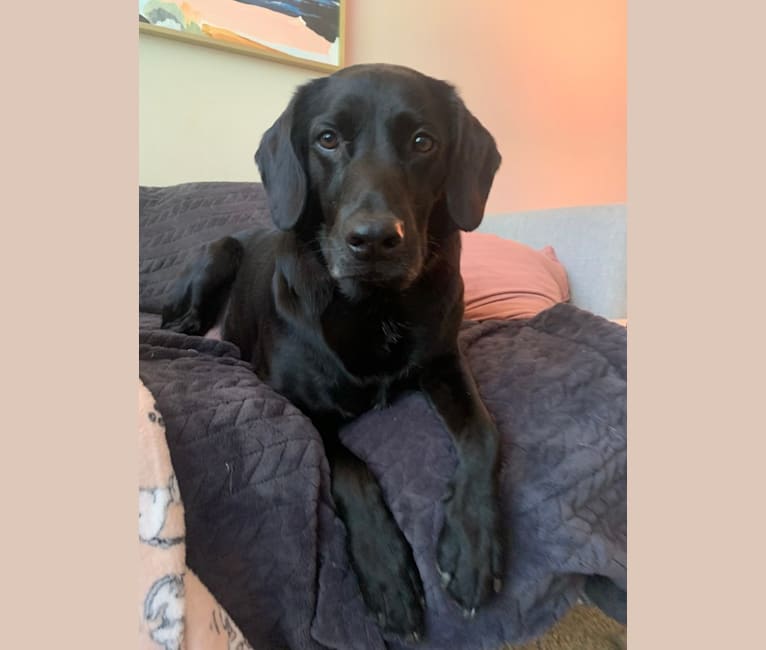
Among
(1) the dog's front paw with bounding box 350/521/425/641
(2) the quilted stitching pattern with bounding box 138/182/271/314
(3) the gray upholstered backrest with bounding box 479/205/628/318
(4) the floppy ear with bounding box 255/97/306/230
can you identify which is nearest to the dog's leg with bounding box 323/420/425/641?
(1) the dog's front paw with bounding box 350/521/425/641

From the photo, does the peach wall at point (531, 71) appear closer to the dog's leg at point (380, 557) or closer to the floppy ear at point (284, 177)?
the floppy ear at point (284, 177)

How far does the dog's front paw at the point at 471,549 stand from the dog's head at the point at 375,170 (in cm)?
36

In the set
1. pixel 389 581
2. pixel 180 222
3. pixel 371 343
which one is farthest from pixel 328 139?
pixel 180 222

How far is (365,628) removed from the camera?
730mm

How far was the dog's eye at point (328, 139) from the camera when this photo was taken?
3.12 ft

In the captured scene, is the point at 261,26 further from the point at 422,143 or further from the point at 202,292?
the point at 422,143

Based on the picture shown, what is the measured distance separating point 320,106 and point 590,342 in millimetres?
686

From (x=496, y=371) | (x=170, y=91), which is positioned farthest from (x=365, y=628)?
(x=170, y=91)

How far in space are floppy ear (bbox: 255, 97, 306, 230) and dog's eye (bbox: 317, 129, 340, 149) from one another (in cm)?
6

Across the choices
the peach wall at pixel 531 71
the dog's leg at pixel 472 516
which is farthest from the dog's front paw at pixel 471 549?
the peach wall at pixel 531 71

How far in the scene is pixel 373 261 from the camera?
830mm

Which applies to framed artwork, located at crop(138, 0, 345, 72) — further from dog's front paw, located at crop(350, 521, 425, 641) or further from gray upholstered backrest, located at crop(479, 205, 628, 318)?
dog's front paw, located at crop(350, 521, 425, 641)

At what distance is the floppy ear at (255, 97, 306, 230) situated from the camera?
0.98 metres

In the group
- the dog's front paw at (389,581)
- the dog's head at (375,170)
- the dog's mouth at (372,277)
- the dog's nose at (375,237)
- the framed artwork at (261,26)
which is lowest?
the dog's front paw at (389,581)
